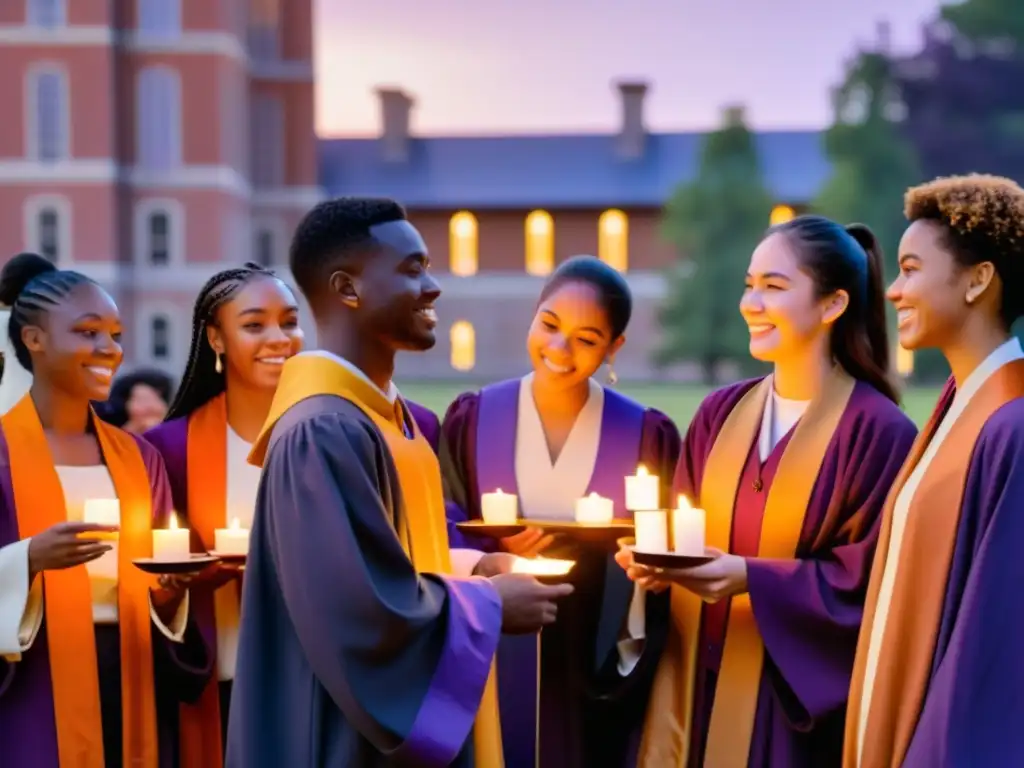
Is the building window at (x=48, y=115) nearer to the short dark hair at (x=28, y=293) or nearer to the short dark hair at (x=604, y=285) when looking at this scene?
the short dark hair at (x=28, y=293)

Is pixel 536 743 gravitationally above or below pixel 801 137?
below

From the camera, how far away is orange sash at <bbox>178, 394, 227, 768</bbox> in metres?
4.08

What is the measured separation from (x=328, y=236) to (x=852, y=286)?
159 cm

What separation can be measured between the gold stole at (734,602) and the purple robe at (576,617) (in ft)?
0.39

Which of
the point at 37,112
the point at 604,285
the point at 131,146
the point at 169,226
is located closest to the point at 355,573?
the point at 604,285

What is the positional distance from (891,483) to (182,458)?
85.9 inches

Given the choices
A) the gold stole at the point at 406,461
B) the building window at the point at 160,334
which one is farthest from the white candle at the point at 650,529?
the building window at the point at 160,334

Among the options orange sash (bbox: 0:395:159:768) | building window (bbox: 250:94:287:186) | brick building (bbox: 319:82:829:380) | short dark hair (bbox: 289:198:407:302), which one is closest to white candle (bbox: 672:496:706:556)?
short dark hair (bbox: 289:198:407:302)

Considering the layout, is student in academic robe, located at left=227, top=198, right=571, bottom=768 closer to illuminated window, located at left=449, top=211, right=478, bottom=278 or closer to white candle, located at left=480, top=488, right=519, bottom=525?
white candle, located at left=480, top=488, right=519, bottom=525

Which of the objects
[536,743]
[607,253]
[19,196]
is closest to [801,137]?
[607,253]

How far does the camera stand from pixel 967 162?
3584 centimetres

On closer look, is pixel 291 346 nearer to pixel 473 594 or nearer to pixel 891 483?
pixel 473 594

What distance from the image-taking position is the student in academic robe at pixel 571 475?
4.22 metres

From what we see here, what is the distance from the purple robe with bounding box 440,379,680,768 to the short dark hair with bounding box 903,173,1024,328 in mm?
1483
